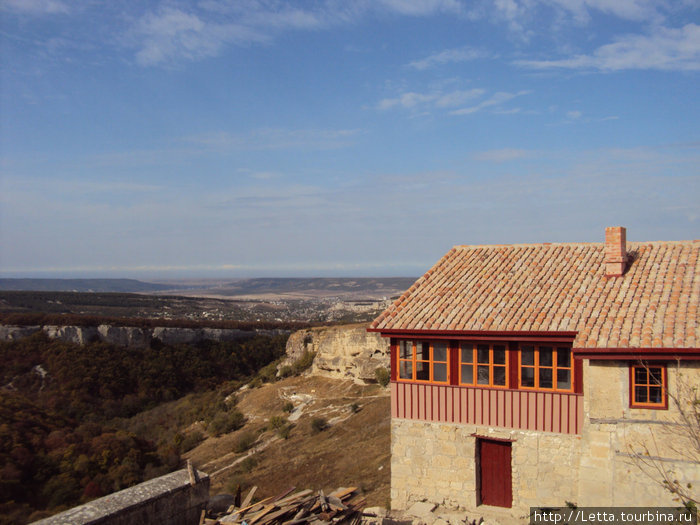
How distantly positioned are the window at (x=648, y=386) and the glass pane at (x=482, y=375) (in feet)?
10.3

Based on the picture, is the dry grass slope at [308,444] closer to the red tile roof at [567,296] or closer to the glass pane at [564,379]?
the red tile roof at [567,296]

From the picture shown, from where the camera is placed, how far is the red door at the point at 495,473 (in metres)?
13.3

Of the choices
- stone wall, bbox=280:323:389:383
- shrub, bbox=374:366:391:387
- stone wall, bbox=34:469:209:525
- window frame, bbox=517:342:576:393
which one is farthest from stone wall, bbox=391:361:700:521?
stone wall, bbox=280:323:389:383

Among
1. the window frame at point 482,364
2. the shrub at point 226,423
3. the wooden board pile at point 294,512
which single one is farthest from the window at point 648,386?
the shrub at point 226,423

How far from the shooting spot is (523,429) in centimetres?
1294

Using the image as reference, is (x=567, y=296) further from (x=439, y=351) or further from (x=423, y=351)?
(x=423, y=351)

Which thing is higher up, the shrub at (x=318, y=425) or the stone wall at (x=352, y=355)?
the stone wall at (x=352, y=355)

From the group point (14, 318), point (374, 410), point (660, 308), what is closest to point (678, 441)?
point (660, 308)

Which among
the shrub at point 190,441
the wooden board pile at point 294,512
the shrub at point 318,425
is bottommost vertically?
the shrub at point 190,441

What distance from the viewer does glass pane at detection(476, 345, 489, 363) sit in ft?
44.2

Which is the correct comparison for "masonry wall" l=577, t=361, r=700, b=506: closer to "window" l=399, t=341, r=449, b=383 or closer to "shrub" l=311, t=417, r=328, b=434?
"window" l=399, t=341, r=449, b=383

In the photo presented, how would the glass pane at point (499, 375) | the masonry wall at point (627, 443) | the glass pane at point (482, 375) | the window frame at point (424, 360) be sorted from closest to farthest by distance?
the masonry wall at point (627, 443) < the glass pane at point (499, 375) < the glass pane at point (482, 375) < the window frame at point (424, 360)

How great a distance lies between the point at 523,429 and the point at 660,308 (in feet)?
13.0

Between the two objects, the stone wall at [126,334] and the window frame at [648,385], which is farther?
the stone wall at [126,334]
